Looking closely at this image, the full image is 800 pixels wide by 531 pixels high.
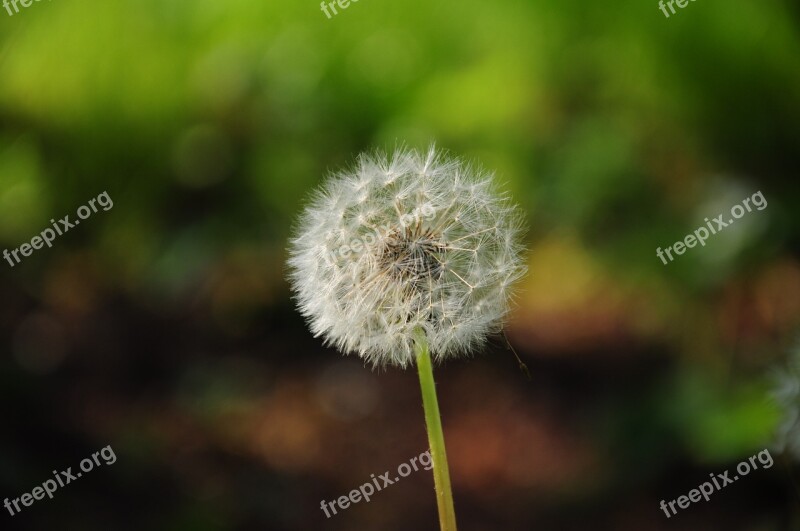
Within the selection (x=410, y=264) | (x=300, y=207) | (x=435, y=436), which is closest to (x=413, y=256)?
(x=410, y=264)

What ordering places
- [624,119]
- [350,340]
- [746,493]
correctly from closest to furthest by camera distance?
[350,340]
[746,493]
[624,119]

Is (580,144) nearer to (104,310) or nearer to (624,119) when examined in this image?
(624,119)

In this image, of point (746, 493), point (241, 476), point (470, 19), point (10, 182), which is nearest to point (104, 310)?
point (10, 182)
